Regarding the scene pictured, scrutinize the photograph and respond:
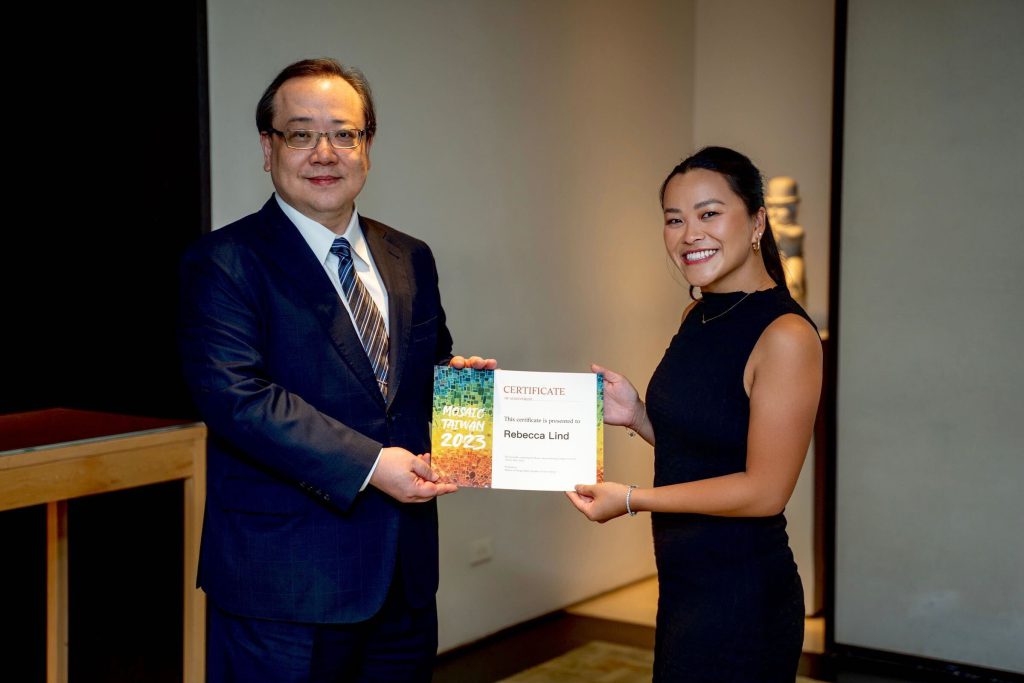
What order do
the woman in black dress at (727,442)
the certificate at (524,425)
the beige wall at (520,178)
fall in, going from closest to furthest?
the woman in black dress at (727,442), the certificate at (524,425), the beige wall at (520,178)

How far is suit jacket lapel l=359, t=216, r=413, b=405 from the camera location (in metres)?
2.04

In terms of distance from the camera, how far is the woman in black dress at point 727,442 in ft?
6.14

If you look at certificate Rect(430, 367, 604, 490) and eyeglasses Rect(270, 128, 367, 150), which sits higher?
eyeglasses Rect(270, 128, 367, 150)

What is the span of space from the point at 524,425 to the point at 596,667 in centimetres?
194

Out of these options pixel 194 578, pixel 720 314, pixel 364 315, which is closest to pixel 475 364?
pixel 364 315

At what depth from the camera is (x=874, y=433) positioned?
3.99 m

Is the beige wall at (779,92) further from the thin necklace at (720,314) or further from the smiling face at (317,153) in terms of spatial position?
the smiling face at (317,153)

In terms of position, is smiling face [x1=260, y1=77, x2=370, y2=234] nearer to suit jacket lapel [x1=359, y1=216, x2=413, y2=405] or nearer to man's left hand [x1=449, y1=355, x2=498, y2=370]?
suit jacket lapel [x1=359, y1=216, x2=413, y2=405]

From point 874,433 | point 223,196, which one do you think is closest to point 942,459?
point 874,433

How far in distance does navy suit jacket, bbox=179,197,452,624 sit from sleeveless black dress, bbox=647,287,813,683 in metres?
0.51

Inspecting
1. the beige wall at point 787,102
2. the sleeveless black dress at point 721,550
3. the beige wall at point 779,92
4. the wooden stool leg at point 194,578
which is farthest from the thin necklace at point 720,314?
the beige wall at point 779,92

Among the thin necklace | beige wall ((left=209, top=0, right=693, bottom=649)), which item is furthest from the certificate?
beige wall ((left=209, top=0, right=693, bottom=649))

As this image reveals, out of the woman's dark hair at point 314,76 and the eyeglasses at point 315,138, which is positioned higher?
the woman's dark hair at point 314,76

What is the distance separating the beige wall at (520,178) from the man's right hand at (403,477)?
1385 millimetres
